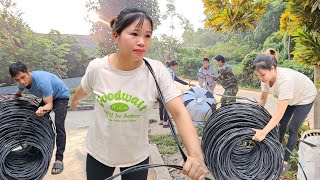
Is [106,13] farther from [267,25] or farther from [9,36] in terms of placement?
[267,25]

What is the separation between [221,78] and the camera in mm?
6305

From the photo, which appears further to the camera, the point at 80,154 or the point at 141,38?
the point at 80,154

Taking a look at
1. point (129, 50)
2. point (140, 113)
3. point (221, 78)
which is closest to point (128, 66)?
point (129, 50)

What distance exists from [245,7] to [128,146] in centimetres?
188

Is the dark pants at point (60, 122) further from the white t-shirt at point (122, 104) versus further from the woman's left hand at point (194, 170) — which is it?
the woman's left hand at point (194, 170)

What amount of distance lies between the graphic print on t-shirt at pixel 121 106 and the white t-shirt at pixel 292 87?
1738 millimetres

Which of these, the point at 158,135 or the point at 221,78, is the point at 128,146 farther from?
the point at 221,78

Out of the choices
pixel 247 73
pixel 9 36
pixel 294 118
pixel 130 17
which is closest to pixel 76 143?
pixel 294 118

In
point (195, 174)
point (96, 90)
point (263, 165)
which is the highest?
point (96, 90)

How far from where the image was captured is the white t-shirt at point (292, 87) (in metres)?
2.75

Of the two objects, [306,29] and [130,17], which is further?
[306,29]

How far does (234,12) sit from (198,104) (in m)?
3.21

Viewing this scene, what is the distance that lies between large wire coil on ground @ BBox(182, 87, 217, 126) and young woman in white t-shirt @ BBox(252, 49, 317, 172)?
2139 mm

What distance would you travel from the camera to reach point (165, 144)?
537cm
